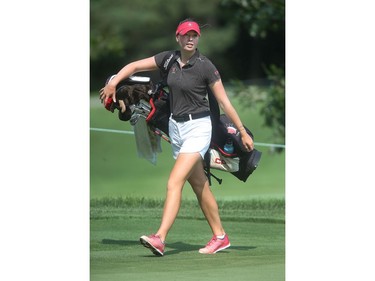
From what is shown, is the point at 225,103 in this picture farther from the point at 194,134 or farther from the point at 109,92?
the point at 109,92

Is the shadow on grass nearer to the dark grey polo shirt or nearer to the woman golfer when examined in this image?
the woman golfer

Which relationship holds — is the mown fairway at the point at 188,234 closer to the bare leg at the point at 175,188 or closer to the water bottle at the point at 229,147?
the bare leg at the point at 175,188

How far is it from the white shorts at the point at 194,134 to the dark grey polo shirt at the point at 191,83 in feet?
0.23

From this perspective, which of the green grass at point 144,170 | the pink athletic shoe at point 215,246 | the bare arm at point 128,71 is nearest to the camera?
the bare arm at point 128,71

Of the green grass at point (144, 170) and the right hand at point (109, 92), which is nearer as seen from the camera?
the right hand at point (109, 92)

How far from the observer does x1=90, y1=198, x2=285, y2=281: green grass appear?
6586 millimetres

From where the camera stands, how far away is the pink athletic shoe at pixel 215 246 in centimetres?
728

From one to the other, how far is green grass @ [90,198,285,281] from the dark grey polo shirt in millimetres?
949

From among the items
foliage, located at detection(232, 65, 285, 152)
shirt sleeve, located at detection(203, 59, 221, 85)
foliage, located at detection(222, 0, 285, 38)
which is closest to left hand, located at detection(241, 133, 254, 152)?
shirt sleeve, located at detection(203, 59, 221, 85)

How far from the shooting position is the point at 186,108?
7055 mm

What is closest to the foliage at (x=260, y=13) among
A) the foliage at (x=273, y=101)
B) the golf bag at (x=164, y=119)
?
the foliage at (x=273, y=101)

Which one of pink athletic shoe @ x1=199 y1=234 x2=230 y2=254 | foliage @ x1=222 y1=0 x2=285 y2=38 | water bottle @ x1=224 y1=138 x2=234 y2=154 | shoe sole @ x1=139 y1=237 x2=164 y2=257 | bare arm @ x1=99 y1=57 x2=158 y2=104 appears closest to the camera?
shoe sole @ x1=139 y1=237 x2=164 y2=257
